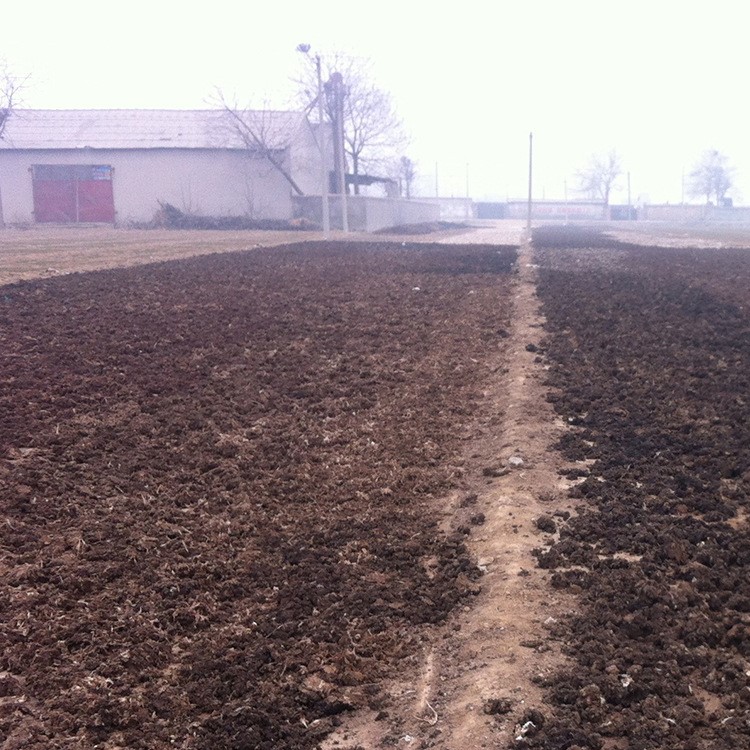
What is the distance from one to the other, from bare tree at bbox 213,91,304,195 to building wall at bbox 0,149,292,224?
804 mm

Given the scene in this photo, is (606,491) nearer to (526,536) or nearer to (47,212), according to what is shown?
(526,536)

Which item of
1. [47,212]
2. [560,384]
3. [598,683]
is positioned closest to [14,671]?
[598,683]

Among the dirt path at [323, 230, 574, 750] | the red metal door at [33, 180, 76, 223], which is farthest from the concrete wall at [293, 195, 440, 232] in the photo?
the dirt path at [323, 230, 574, 750]

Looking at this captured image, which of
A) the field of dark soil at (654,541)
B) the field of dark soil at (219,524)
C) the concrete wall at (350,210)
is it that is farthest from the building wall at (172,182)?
the field of dark soil at (654,541)

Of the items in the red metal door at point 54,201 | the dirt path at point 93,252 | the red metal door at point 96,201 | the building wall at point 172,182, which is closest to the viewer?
the dirt path at point 93,252

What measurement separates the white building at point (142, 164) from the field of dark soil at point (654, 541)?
42.9 m

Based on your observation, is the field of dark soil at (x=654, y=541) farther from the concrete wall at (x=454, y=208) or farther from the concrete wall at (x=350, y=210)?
the concrete wall at (x=454, y=208)

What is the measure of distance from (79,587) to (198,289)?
12078mm

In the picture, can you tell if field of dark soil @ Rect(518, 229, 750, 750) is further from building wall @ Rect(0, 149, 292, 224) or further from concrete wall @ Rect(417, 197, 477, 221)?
concrete wall @ Rect(417, 197, 477, 221)

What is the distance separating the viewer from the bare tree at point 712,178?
443 feet

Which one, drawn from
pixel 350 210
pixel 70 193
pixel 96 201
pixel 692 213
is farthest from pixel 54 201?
pixel 692 213

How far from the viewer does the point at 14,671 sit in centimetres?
481

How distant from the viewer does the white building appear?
169 ft

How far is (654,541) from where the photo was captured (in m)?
6.17
